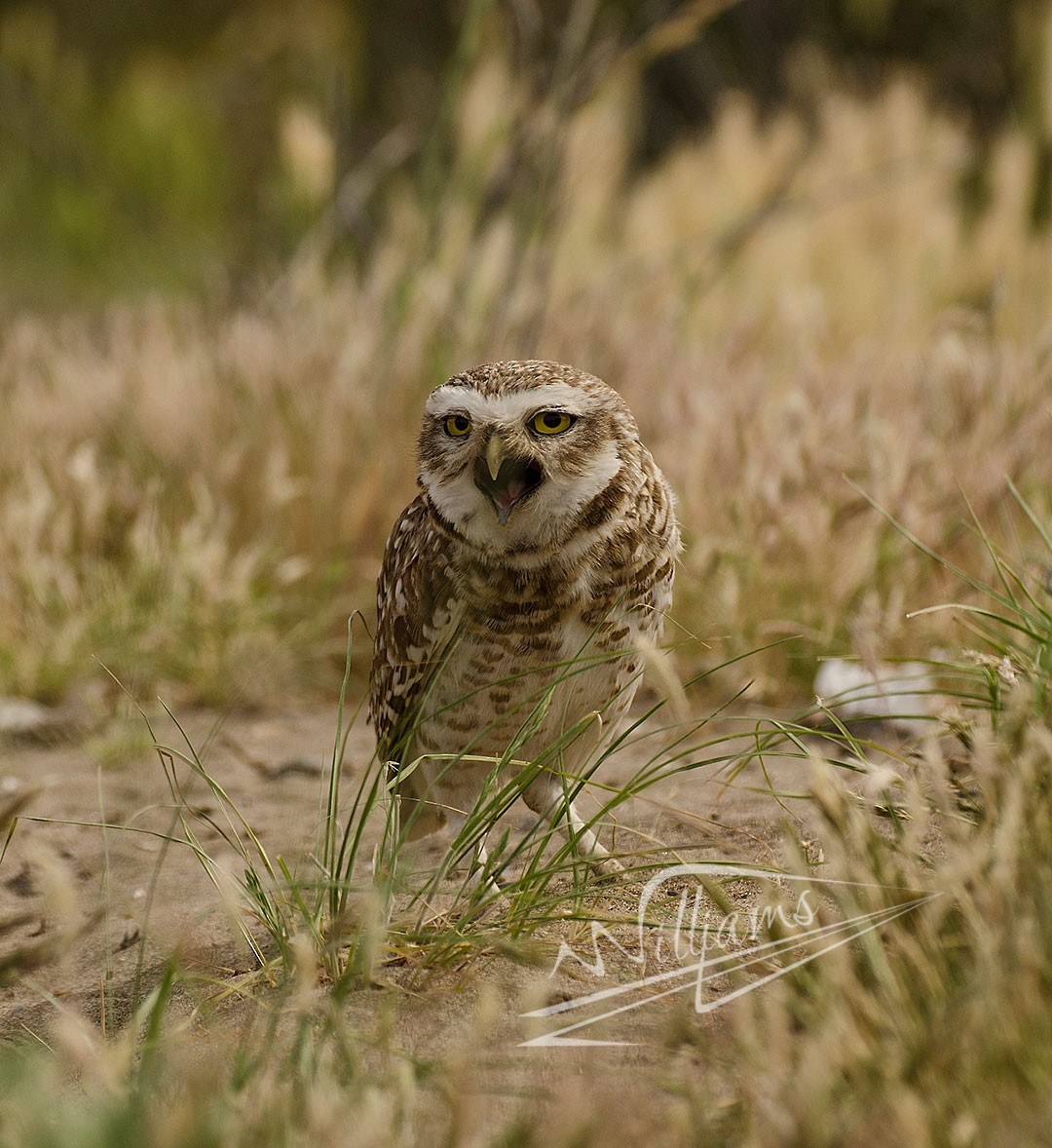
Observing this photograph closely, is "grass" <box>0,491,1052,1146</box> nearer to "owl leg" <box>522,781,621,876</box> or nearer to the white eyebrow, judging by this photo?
"owl leg" <box>522,781,621,876</box>

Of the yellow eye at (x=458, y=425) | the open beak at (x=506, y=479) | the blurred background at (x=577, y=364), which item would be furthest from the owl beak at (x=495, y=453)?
the blurred background at (x=577, y=364)

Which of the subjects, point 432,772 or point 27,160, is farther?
point 27,160

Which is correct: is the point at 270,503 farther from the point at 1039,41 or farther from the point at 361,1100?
the point at 1039,41

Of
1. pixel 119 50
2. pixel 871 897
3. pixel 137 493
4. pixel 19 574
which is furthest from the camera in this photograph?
pixel 119 50

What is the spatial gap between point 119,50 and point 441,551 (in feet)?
49.9

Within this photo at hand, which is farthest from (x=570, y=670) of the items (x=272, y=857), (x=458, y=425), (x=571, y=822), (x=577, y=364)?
(x=577, y=364)

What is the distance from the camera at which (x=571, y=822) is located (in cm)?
207

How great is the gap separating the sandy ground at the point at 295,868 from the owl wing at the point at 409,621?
242mm

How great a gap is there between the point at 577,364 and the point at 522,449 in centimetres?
236

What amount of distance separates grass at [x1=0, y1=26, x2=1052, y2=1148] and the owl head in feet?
1.61

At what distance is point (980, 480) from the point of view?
3.26 metres

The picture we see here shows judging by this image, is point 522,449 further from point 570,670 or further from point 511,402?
point 570,670

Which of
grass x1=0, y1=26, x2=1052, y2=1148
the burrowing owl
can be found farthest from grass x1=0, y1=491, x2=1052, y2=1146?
the burrowing owl

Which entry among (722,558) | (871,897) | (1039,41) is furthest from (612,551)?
(1039,41)
